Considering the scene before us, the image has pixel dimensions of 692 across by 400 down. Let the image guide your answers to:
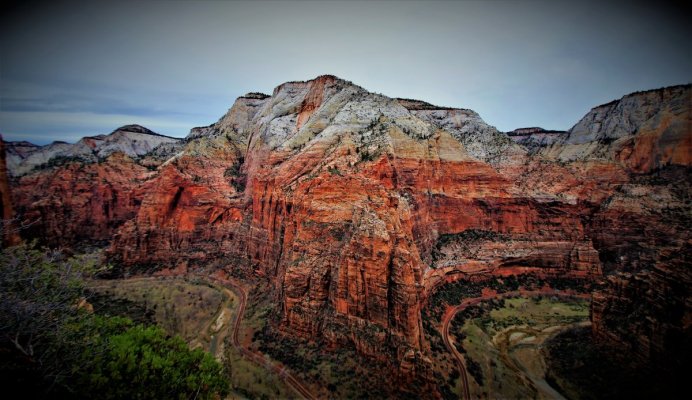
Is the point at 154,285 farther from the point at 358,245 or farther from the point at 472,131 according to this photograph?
the point at 472,131

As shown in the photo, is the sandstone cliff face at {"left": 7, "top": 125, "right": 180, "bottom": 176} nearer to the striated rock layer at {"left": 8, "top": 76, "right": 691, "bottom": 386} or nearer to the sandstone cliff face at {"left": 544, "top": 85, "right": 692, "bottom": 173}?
the striated rock layer at {"left": 8, "top": 76, "right": 691, "bottom": 386}

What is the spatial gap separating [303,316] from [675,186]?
60154 millimetres

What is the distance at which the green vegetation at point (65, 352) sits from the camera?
9617 mm

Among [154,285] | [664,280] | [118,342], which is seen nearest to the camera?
[118,342]

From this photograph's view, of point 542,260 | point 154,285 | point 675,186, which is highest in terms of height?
point 675,186

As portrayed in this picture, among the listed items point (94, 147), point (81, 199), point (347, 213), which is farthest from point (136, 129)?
point (347, 213)

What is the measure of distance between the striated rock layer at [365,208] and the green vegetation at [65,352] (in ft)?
48.3

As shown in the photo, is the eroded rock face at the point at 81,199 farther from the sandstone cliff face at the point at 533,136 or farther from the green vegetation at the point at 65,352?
the sandstone cliff face at the point at 533,136

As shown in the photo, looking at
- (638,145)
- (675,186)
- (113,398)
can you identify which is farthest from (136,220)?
(638,145)

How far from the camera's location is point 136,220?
167 feet

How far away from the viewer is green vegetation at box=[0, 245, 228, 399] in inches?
379

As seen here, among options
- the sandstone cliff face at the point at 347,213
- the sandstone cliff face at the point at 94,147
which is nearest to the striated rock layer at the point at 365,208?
the sandstone cliff face at the point at 347,213

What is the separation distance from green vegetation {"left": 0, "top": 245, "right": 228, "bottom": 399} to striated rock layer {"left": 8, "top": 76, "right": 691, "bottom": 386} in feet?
48.3

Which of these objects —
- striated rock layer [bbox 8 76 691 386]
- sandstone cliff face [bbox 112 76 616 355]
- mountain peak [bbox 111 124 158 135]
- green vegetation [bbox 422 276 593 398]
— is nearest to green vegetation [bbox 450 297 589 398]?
green vegetation [bbox 422 276 593 398]
